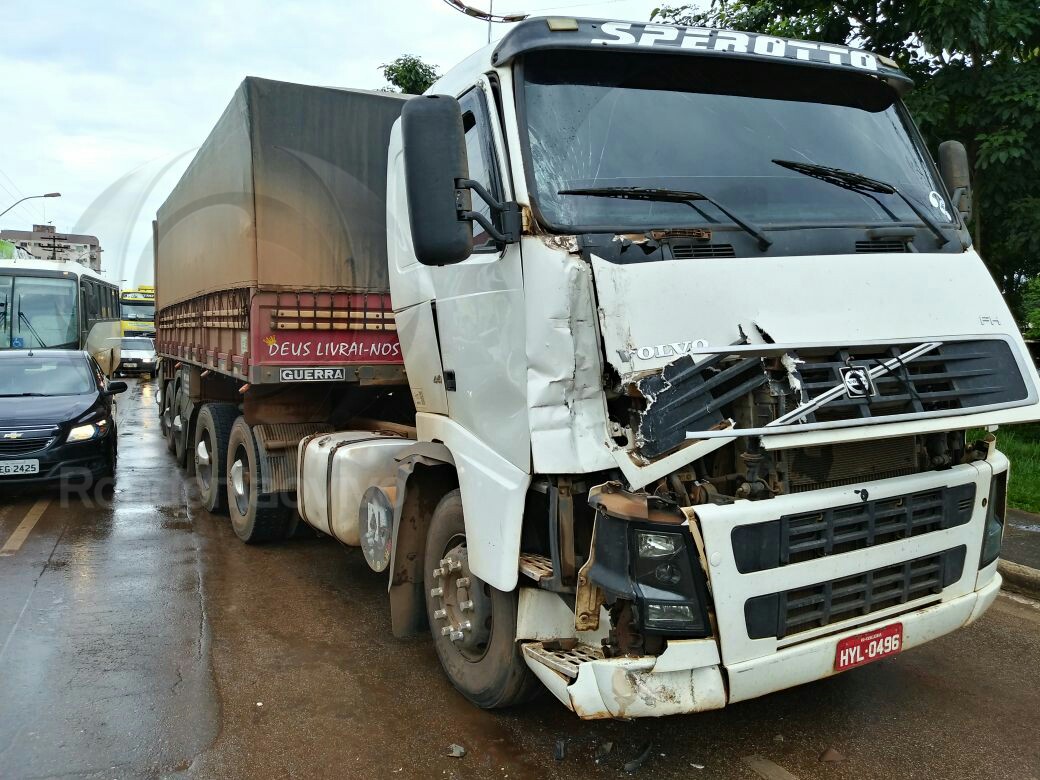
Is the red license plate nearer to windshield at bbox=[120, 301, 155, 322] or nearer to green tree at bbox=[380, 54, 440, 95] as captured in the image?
green tree at bbox=[380, 54, 440, 95]

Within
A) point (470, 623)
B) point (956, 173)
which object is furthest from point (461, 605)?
point (956, 173)

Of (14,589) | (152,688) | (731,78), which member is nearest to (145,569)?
(14,589)

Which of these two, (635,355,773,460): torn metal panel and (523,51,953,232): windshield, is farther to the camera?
(523,51,953,232): windshield

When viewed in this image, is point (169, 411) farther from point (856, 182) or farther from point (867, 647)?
point (867, 647)

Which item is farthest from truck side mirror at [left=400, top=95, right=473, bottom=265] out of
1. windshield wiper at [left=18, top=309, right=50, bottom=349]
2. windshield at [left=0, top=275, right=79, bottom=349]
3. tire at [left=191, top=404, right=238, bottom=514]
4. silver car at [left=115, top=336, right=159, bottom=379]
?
silver car at [left=115, top=336, right=159, bottom=379]

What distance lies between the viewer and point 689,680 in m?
2.88

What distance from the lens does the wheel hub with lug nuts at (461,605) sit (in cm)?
370

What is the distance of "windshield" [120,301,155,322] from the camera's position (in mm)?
33000

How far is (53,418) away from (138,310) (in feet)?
87.9

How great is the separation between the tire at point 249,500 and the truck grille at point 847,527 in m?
4.53

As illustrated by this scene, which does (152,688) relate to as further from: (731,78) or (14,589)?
(731,78)

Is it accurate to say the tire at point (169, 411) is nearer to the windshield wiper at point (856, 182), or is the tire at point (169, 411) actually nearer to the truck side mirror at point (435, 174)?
the truck side mirror at point (435, 174)

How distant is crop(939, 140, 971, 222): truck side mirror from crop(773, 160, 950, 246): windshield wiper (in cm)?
51

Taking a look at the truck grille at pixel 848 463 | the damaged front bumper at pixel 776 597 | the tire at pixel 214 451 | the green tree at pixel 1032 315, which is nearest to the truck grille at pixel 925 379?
the truck grille at pixel 848 463
